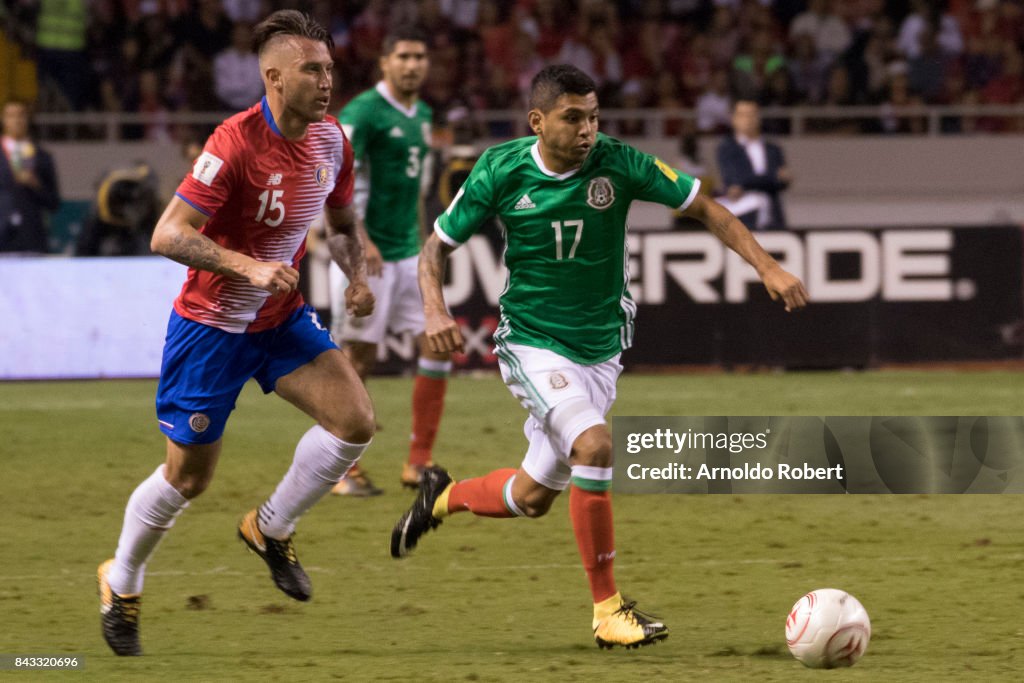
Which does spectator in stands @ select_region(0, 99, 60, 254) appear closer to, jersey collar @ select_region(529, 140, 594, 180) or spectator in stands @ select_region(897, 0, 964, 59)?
jersey collar @ select_region(529, 140, 594, 180)

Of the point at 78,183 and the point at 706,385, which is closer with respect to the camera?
the point at 706,385

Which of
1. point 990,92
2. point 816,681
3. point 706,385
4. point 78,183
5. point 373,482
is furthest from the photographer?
point 990,92

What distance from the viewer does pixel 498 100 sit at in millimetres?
18969

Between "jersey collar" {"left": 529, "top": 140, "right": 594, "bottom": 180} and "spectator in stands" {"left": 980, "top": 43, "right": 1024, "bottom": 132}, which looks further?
"spectator in stands" {"left": 980, "top": 43, "right": 1024, "bottom": 132}

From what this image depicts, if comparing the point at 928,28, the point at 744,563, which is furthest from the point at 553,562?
the point at 928,28

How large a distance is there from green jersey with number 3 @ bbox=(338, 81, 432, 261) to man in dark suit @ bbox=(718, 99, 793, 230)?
5359mm

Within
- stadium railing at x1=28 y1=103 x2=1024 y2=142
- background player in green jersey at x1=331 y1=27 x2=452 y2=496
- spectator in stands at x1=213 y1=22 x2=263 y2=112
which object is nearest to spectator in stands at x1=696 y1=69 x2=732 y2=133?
stadium railing at x1=28 y1=103 x2=1024 y2=142

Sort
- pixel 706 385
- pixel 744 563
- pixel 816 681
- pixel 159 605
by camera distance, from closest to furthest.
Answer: pixel 816 681 < pixel 159 605 < pixel 744 563 < pixel 706 385

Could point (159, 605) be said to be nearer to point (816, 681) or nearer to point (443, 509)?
point (443, 509)

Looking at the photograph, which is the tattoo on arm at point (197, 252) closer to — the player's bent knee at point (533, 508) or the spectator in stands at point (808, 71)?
the player's bent knee at point (533, 508)

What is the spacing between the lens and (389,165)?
927cm

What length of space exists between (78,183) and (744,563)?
→ 1274 centimetres

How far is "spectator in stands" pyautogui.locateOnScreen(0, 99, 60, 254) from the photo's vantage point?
14.6 m

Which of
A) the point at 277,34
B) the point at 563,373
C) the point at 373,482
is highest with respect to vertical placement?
the point at 277,34
